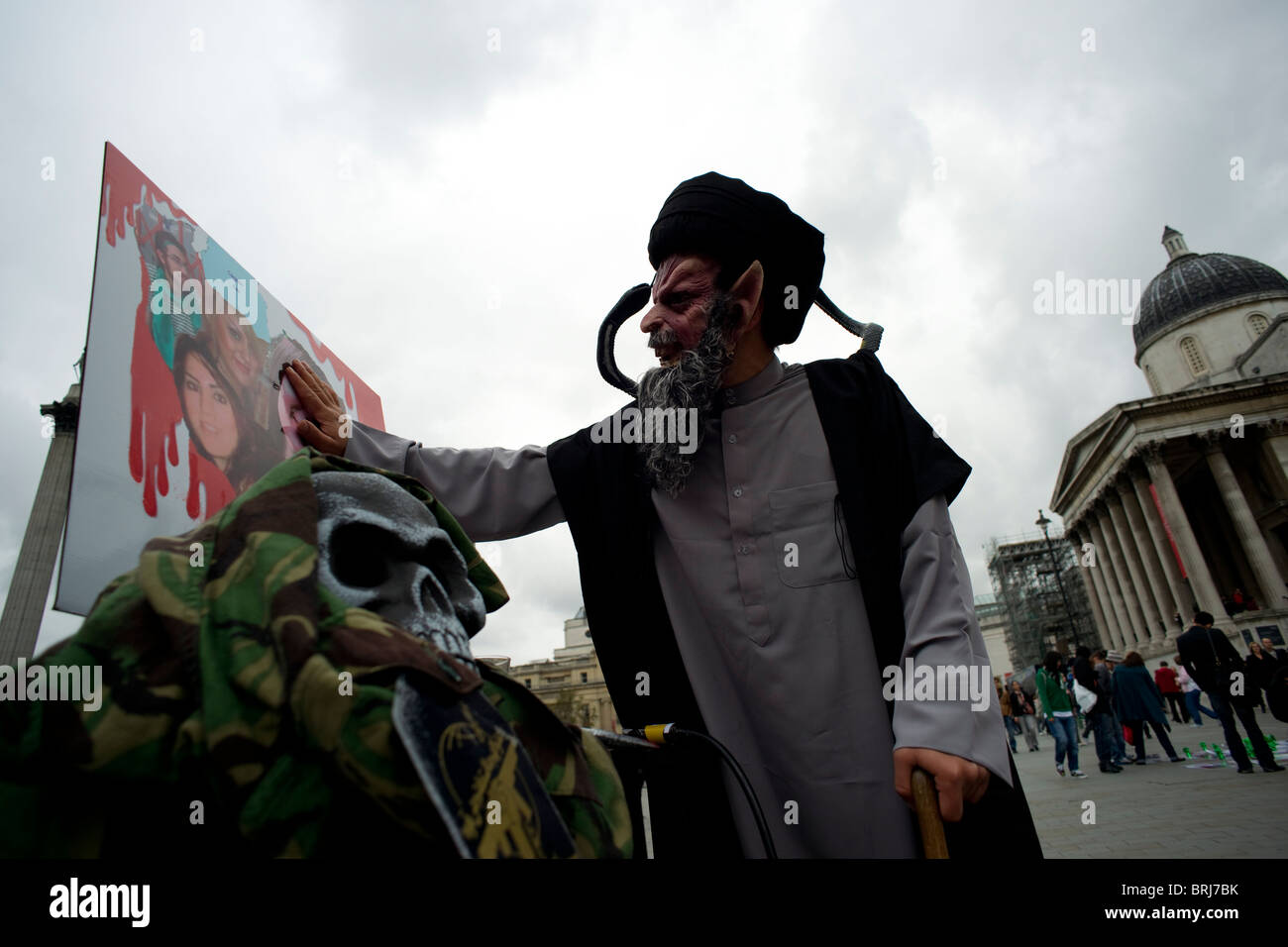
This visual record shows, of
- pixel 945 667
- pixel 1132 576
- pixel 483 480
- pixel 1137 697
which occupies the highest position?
pixel 1132 576

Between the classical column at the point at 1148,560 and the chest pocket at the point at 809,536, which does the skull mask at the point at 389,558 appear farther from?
the classical column at the point at 1148,560

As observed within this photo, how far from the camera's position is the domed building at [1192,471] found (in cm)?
3428

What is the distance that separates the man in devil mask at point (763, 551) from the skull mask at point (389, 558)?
92 centimetres

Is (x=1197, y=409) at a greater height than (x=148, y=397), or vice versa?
(x=1197, y=409)

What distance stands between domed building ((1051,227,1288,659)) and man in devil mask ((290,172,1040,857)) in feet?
103

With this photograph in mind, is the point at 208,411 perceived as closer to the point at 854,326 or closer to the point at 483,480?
the point at 483,480

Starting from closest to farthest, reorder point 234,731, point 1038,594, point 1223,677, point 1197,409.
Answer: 1. point 234,731
2. point 1223,677
3. point 1197,409
4. point 1038,594

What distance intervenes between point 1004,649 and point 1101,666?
2477 inches

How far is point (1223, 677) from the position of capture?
28.7 ft

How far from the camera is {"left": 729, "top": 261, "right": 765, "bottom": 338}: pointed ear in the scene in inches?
94.0

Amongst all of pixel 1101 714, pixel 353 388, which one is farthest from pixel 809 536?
pixel 1101 714

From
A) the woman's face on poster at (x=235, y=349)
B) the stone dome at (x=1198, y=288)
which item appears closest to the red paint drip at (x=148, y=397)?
the woman's face on poster at (x=235, y=349)

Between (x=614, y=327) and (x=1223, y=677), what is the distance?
10175 millimetres

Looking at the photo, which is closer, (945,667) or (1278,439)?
(945,667)
